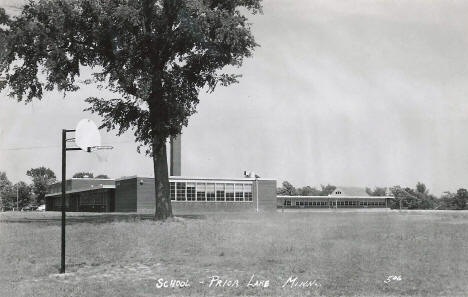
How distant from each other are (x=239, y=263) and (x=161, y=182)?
49.5 feet

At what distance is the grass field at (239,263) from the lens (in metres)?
8.66

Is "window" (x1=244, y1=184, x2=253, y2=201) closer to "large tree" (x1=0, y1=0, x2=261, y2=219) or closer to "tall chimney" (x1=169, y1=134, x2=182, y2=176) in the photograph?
"tall chimney" (x1=169, y1=134, x2=182, y2=176)

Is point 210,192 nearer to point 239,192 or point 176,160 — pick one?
point 239,192

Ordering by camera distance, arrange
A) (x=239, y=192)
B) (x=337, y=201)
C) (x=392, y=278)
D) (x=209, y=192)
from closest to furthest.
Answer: (x=392, y=278)
(x=209, y=192)
(x=239, y=192)
(x=337, y=201)

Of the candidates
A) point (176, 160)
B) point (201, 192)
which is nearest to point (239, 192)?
point (201, 192)

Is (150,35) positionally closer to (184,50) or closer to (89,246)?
(184,50)

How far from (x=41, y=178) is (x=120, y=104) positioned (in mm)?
94937

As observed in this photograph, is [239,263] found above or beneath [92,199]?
above

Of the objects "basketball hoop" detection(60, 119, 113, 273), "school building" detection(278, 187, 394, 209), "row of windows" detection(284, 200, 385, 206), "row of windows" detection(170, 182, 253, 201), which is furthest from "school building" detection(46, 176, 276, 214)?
"basketball hoop" detection(60, 119, 113, 273)

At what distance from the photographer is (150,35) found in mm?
23328

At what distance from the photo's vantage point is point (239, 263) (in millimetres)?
10906

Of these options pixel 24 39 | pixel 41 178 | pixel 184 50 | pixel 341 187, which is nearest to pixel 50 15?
pixel 24 39

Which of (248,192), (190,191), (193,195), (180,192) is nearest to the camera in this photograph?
(180,192)

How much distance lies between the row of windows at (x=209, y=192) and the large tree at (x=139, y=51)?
2664 centimetres
